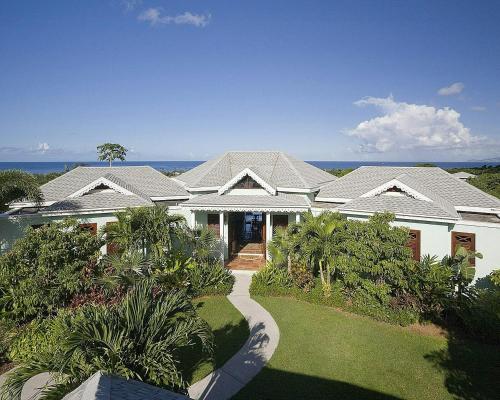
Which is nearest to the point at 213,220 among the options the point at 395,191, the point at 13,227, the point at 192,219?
the point at 192,219

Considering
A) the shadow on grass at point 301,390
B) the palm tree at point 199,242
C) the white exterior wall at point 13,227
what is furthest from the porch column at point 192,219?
the shadow on grass at point 301,390

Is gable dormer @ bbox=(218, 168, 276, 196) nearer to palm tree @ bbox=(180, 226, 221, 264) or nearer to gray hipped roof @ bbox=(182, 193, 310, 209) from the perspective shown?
gray hipped roof @ bbox=(182, 193, 310, 209)

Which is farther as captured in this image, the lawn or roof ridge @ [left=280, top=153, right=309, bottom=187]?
roof ridge @ [left=280, top=153, right=309, bottom=187]

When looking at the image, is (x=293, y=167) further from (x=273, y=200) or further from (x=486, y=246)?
(x=486, y=246)

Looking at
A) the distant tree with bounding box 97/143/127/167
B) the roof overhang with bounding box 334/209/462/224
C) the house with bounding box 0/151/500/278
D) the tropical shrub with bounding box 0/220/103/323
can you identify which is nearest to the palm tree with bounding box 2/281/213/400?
the tropical shrub with bounding box 0/220/103/323

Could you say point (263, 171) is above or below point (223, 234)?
above
